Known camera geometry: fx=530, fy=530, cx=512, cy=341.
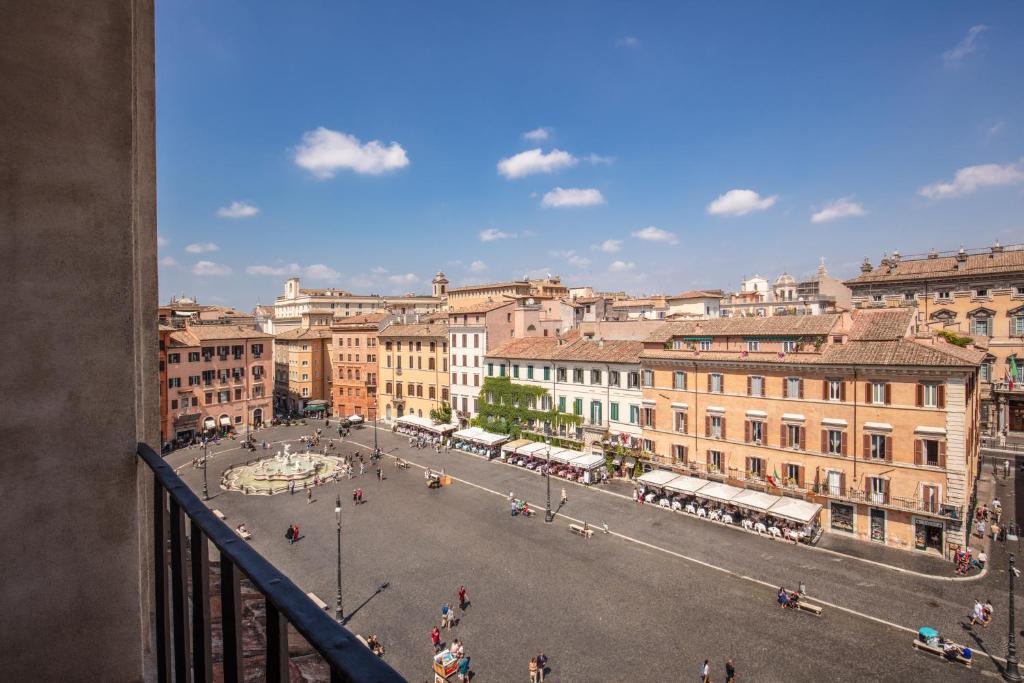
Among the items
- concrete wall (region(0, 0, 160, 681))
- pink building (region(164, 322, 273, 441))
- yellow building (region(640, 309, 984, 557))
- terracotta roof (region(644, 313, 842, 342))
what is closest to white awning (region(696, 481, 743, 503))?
yellow building (region(640, 309, 984, 557))

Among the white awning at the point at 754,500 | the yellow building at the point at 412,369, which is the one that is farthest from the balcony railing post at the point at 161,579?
the yellow building at the point at 412,369

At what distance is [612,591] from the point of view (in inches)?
890

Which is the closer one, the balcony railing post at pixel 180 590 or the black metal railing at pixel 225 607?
the black metal railing at pixel 225 607

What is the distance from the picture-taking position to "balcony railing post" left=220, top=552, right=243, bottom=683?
177 cm

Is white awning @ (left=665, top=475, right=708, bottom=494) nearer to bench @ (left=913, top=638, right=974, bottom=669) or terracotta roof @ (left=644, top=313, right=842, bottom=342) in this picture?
terracotta roof @ (left=644, top=313, right=842, bottom=342)

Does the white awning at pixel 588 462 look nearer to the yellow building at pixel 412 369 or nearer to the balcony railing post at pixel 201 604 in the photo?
the yellow building at pixel 412 369

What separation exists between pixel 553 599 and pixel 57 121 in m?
A: 22.9

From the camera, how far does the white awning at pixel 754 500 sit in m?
28.3

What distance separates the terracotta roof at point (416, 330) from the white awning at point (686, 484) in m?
28.5

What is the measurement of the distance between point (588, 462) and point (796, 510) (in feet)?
44.3

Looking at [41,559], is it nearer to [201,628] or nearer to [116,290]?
[201,628]

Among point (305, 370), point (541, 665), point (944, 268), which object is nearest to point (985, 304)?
point (944, 268)

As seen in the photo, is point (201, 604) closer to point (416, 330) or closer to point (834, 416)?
point (834, 416)

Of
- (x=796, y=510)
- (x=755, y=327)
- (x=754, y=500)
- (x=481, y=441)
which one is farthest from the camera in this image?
(x=481, y=441)
